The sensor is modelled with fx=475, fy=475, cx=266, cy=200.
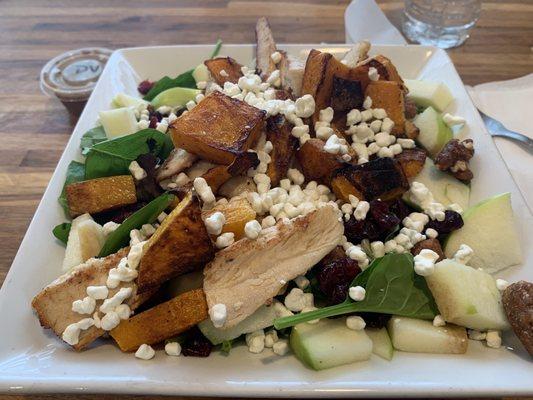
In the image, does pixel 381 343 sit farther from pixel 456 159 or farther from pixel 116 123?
pixel 116 123

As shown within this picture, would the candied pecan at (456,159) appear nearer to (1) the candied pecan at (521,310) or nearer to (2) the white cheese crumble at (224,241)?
(1) the candied pecan at (521,310)

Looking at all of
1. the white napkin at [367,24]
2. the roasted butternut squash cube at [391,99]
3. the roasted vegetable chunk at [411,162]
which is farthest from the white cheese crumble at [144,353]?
the white napkin at [367,24]

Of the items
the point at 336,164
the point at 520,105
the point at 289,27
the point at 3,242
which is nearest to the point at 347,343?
the point at 336,164

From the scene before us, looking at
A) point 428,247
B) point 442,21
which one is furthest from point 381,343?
point 442,21

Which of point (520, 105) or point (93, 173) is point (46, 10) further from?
point (520, 105)

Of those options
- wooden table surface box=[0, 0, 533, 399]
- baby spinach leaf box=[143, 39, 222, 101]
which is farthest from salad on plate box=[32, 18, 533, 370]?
wooden table surface box=[0, 0, 533, 399]
